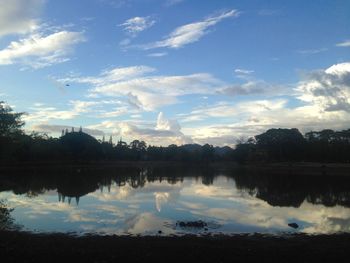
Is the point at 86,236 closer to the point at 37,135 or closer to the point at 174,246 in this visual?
the point at 174,246

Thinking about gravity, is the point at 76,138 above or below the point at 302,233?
above

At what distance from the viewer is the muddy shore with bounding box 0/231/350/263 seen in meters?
16.4

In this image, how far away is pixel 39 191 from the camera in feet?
170

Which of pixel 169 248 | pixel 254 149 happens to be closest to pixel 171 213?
pixel 169 248

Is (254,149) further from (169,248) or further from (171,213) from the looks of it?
(169,248)

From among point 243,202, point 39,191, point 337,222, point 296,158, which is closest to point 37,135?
point 296,158

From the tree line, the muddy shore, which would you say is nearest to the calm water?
the muddy shore

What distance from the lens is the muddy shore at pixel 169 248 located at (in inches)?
646

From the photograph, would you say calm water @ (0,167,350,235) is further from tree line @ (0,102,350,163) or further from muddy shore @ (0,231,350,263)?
tree line @ (0,102,350,163)

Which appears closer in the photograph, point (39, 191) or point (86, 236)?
point (86, 236)

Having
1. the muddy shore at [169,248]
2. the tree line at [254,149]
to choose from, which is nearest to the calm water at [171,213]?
the muddy shore at [169,248]

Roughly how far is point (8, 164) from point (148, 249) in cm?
10401

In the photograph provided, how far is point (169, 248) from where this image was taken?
1838cm

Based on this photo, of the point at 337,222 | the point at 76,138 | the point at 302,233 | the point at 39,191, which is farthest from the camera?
the point at 76,138
